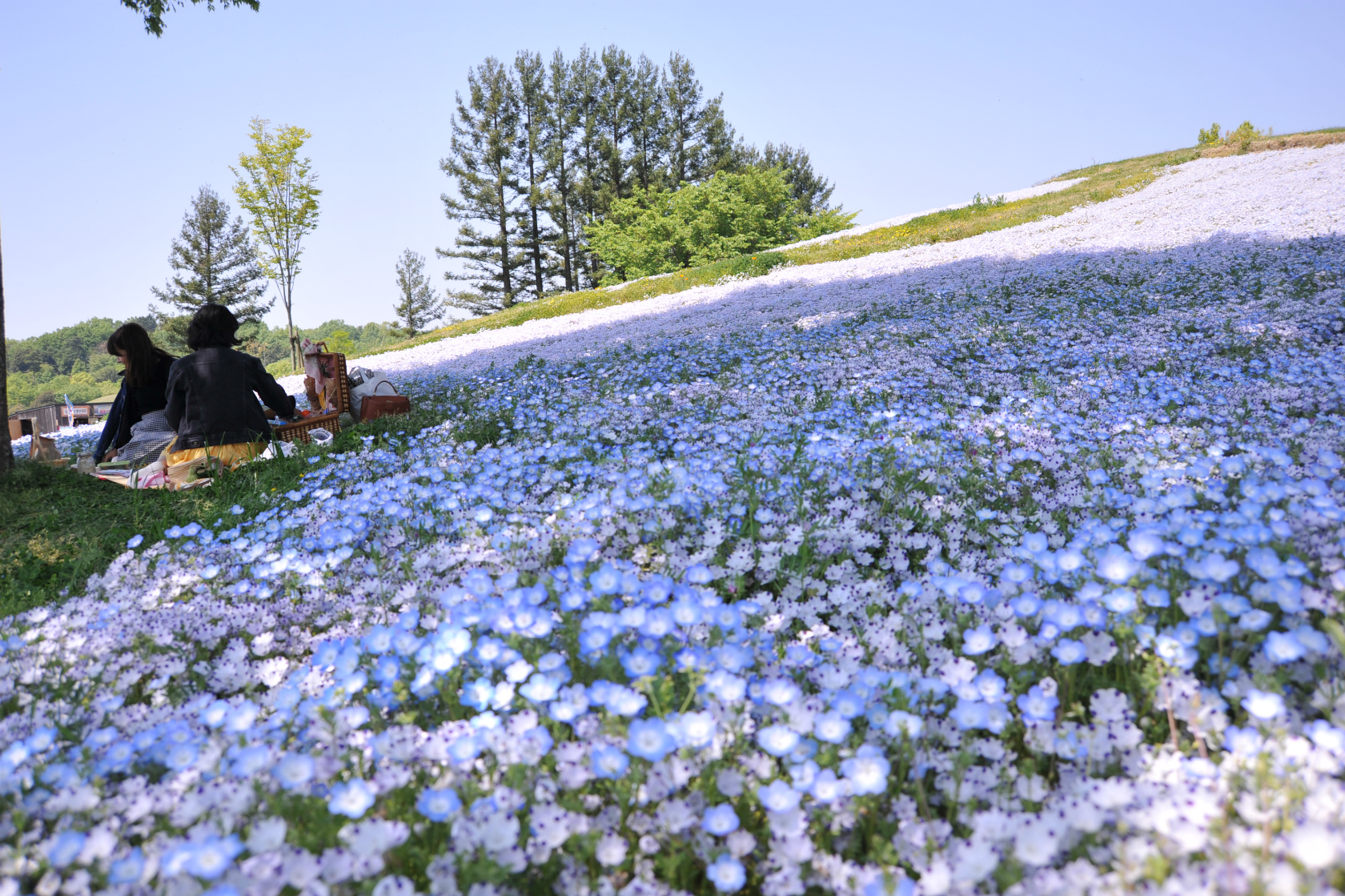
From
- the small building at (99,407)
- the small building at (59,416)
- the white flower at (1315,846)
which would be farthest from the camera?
the small building at (59,416)

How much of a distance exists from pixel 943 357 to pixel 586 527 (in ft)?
15.8

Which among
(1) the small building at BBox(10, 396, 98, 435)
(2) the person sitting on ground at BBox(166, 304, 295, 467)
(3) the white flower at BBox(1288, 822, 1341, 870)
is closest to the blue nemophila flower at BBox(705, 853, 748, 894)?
(3) the white flower at BBox(1288, 822, 1341, 870)

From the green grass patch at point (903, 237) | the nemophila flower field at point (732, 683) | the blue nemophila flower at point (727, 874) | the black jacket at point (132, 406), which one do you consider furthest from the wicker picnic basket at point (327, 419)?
the green grass patch at point (903, 237)

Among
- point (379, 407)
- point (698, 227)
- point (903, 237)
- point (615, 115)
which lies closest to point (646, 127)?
point (615, 115)

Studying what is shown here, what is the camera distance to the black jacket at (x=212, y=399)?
5.59 metres

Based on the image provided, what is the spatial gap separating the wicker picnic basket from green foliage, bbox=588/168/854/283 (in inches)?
1028

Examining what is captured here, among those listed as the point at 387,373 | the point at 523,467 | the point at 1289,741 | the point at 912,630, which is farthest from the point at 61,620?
the point at 387,373

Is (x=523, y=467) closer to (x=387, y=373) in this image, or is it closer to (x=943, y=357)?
(x=943, y=357)

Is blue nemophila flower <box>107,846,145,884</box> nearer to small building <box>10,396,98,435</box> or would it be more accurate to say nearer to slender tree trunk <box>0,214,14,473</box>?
slender tree trunk <box>0,214,14,473</box>

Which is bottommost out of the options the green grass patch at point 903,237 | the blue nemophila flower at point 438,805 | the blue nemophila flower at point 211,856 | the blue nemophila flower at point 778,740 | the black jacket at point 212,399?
the blue nemophila flower at point 778,740

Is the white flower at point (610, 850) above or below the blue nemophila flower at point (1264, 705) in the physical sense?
below

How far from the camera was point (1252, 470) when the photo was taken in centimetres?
314

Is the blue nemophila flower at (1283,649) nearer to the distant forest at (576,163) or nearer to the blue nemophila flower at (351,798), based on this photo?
the blue nemophila flower at (351,798)

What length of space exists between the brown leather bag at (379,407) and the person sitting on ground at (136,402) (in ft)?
5.44
